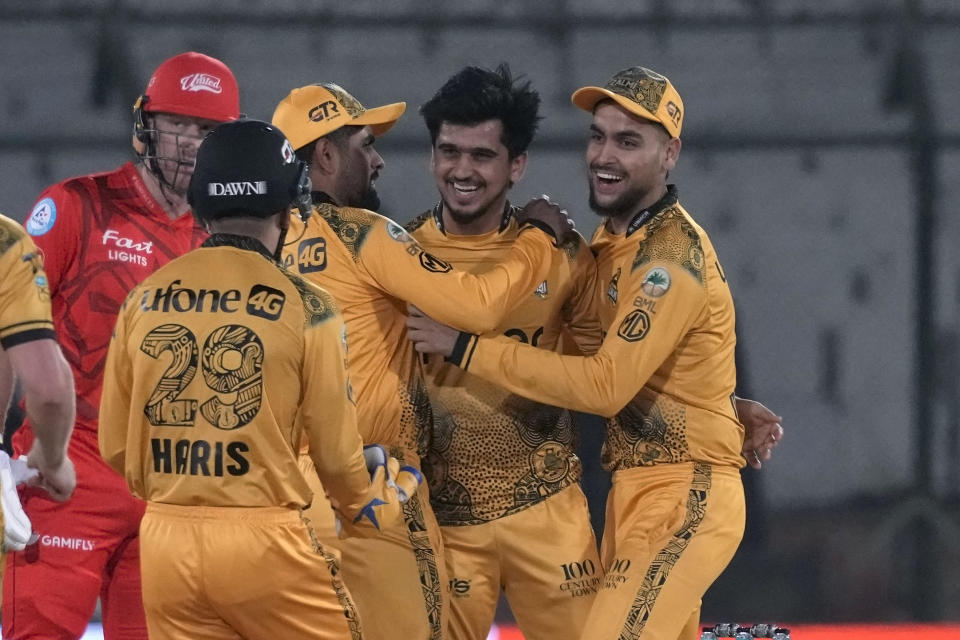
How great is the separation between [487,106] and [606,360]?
77cm

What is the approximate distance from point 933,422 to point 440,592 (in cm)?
335

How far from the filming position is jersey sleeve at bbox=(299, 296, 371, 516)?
2.72 m

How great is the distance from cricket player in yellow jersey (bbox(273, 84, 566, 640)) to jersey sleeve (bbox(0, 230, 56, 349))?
92 centimetres

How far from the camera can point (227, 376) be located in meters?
2.65

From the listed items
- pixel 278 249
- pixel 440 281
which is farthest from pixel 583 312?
pixel 278 249

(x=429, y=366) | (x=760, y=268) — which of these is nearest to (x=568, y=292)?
(x=429, y=366)

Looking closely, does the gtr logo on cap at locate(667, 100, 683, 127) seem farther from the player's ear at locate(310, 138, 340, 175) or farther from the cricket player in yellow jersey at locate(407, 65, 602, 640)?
the player's ear at locate(310, 138, 340, 175)

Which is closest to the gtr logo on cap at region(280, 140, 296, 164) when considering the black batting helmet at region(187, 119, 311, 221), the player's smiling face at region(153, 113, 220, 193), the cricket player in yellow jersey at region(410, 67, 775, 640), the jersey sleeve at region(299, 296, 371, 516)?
the black batting helmet at region(187, 119, 311, 221)

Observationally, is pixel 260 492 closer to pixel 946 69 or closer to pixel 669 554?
pixel 669 554

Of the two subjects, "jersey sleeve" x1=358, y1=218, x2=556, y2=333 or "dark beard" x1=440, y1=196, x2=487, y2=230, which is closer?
"jersey sleeve" x1=358, y1=218, x2=556, y2=333

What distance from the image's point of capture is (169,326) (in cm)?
268

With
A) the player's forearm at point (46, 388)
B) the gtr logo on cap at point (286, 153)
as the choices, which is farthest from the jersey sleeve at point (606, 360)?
the player's forearm at point (46, 388)

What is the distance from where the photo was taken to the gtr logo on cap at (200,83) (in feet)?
12.0

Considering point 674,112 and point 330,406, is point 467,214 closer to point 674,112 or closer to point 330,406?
point 674,112
